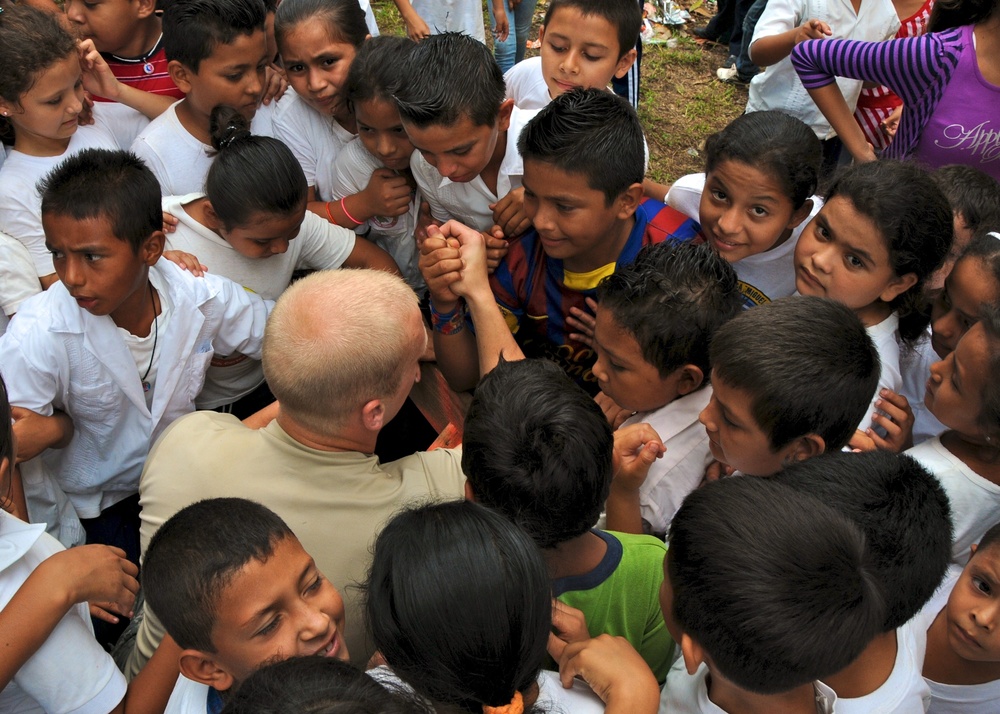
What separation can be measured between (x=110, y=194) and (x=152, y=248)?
7.3 inches

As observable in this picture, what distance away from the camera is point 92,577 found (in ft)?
5.34

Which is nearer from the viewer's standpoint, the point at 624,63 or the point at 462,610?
the point at 462,610

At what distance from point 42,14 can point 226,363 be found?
1367 millimetres

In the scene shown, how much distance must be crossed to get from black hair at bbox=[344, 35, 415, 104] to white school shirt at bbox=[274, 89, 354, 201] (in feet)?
1.06

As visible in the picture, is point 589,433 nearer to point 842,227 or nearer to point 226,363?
point 842,227

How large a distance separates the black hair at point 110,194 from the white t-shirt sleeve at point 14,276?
0.26m

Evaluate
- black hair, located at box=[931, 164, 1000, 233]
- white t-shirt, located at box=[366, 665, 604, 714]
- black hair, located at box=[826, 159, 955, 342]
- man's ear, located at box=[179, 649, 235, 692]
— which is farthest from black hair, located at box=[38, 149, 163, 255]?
black hair, located at box=[931, 164, 1000, 233]

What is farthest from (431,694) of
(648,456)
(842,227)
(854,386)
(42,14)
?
(42,14)

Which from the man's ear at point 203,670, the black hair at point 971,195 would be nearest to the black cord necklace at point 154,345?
the man's ear at point 203,670

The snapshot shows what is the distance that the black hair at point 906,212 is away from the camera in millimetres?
2246

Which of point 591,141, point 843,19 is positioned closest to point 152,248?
point 591,141

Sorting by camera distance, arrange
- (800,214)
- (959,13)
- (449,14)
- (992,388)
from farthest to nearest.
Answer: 1. (449,14)
2. (959,13)
3. (800,214)
4. (992,388)

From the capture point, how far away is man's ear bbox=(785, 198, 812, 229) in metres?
2.57

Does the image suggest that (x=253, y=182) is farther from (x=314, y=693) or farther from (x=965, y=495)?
(x=965, y=495)
